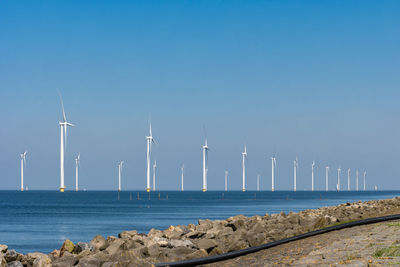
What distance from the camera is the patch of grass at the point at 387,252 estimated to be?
14.2 meters

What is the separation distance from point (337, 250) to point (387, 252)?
1.89 metres

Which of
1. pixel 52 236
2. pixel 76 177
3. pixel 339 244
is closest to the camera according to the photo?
pixel 339 244

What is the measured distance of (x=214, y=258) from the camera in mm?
17812

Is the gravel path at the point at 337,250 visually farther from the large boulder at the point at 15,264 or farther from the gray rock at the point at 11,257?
the gray rock at the point at 11,257

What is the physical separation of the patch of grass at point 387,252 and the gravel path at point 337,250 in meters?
0.15

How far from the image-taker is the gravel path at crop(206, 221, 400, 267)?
548 inches

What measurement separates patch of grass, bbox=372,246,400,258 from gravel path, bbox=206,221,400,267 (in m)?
0.15

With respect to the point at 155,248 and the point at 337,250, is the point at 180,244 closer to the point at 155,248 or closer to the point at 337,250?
the point at 155,248

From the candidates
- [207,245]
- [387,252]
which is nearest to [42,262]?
[207,245]

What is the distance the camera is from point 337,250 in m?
16.1

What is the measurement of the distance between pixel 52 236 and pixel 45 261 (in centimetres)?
3300

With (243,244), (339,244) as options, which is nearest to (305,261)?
(339,244)

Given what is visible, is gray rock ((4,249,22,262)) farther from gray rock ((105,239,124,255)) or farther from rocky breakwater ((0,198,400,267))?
gray rock ((105,239,124,255))

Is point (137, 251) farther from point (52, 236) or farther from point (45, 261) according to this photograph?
point (52, 236)
